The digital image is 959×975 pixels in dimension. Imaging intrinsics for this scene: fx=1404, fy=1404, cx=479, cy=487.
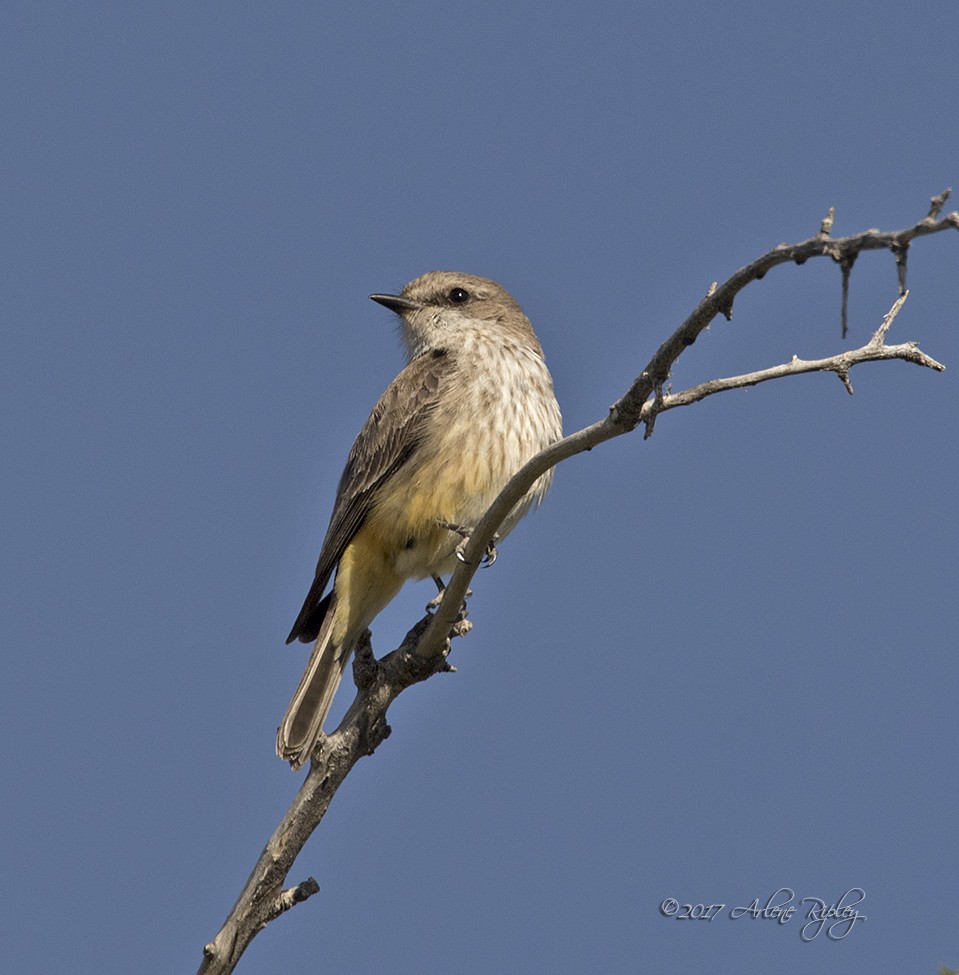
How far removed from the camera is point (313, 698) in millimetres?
8148

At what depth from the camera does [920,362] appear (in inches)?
189

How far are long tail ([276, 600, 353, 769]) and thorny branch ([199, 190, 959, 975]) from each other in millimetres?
437

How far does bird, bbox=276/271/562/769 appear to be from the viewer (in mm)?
8555

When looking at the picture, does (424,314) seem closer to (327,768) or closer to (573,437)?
(327,768)

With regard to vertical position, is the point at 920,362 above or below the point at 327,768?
above

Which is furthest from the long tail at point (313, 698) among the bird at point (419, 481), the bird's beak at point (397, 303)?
the bird's beak at point (397, 303)

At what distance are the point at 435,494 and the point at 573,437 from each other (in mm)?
3052

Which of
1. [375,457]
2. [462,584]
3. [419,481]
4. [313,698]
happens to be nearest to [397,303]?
[375,457]

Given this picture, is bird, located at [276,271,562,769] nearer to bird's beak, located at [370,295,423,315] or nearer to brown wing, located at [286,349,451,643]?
brown wing, located at [286,349,451,643]

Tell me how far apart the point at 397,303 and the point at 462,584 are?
4097 millimetres

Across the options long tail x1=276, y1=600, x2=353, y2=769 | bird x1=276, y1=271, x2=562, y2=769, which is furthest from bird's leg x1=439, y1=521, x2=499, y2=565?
long tail x1=276, y1=600, x2=353, y2=769

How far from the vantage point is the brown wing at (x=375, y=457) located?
892 centimetres

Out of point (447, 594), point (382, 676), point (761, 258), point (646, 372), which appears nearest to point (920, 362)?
point (761, 258)

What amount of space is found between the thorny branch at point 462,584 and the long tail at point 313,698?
1.43ft
